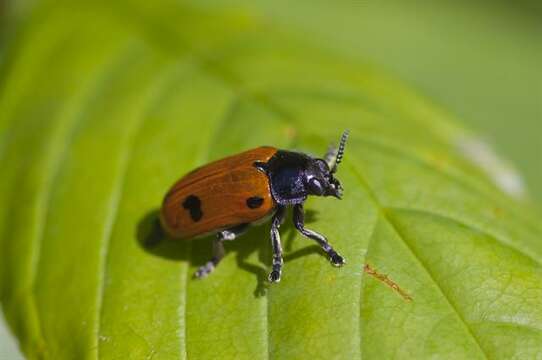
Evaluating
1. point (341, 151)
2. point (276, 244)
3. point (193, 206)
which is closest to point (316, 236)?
point (276, 244)

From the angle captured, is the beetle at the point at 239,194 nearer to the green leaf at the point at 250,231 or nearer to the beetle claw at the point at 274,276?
the green leaf at the point at 250,231

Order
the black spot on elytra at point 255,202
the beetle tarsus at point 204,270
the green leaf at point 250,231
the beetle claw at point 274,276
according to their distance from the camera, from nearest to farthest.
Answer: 1. the green leaf at point 250,231
2. the beetle claw at point 274,276
3. the beetle tarsus at point 204,270
4. the black spot on elytra at point 255,202

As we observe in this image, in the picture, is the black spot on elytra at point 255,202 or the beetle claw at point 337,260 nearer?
the beetle claw at point 337,260

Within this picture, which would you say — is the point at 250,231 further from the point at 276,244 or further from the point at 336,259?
the point at 336,259

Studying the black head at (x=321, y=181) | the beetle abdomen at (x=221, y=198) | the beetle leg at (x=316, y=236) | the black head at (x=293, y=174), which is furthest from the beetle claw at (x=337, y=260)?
the beetle abdomen at (x=221, y=198)

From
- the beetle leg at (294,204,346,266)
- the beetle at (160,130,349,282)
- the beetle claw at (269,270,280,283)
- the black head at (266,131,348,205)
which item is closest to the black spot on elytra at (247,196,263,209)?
the beetle at (160,130,349,282)

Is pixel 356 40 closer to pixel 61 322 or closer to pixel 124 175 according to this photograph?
pixel 124 175

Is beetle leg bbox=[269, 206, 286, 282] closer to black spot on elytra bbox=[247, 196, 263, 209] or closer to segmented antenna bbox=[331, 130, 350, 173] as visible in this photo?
black spot on elytra bbox=[247, 196, 263, 209]
